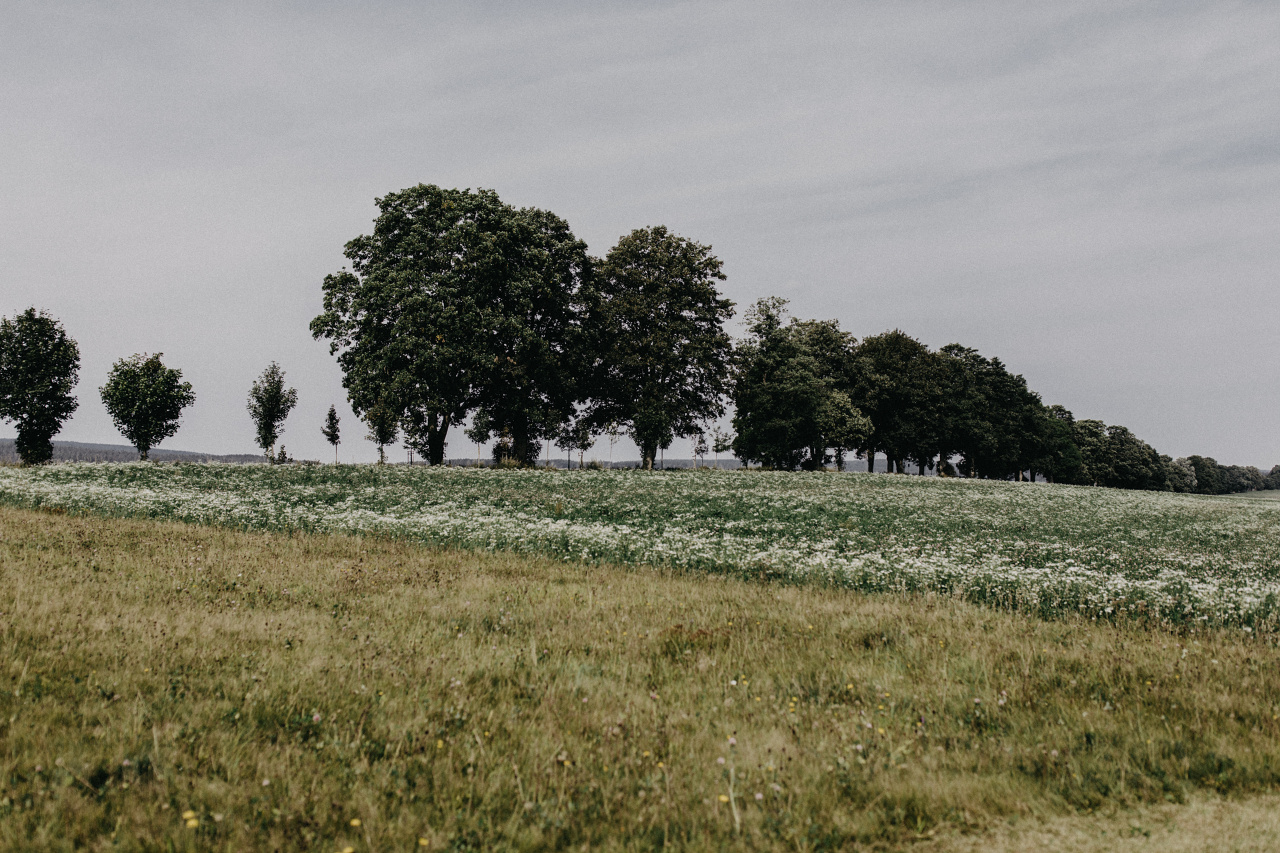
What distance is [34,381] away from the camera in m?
59.7

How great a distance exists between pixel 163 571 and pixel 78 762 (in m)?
7.55

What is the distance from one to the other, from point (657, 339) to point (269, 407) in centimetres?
5362

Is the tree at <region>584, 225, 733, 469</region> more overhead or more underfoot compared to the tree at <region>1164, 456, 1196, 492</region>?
more overhead

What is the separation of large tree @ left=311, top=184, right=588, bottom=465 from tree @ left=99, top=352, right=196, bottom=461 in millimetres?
34870

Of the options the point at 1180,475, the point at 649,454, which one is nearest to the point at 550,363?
the point at 649,454

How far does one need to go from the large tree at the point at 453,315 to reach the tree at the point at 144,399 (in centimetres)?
3487

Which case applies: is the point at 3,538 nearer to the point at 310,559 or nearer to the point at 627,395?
the point at 310,559

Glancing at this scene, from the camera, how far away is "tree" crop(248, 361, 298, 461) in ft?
248

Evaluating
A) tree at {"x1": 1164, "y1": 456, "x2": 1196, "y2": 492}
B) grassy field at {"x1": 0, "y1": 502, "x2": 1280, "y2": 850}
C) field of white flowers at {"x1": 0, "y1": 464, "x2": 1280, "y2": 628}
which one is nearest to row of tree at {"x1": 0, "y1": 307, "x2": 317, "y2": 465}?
field of white flowers at {"x1": 0, "y1": 464, "x2": 1280, "y2": 628}

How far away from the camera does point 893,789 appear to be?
4.89 meters

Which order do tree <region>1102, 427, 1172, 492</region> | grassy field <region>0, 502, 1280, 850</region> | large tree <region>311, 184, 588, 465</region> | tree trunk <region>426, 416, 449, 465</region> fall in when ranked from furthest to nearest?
tree <region>1102, 427, 1172, 492</region> → tree trunk <region>426, 416, 449, 465</region> → large tree <region>311, 184, 588, 465</region> → grassy field <region>0, 502, 1280, 850</region>

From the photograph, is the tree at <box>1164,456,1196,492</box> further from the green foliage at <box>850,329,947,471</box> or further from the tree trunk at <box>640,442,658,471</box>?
the tree trunk at <box>640,442,658,471</box>

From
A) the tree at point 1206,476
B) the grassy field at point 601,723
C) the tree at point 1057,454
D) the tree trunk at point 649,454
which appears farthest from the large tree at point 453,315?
the tree at point 1206,476

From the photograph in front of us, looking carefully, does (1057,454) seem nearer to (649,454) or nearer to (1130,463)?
(1130,463)
